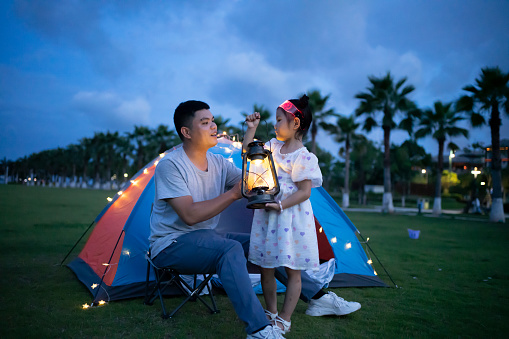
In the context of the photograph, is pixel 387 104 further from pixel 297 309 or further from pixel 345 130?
pixel 297 309

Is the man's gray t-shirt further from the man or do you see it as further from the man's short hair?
the man's short hair

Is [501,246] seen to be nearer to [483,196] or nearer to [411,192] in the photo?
[483,196]

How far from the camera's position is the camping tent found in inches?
155

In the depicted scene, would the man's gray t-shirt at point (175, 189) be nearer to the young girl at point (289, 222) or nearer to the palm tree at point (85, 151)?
the young girl at point (289, 222)

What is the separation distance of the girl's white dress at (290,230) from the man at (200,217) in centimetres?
23

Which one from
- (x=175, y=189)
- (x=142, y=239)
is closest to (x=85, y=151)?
(x=142, y=239)

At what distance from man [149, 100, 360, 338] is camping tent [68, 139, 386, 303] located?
1364 mm

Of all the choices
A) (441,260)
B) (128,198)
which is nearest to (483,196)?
(441,260)

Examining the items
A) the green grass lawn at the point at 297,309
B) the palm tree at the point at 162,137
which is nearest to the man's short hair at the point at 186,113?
the green grass lawn at the point at 297,309

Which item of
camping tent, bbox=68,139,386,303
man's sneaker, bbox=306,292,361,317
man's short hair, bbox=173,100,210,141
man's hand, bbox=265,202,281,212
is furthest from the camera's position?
camping tent, bbox=68,139,386,303

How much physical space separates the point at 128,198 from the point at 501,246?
960 centimetres

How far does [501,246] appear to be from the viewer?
901 cm

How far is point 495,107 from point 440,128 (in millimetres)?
4617

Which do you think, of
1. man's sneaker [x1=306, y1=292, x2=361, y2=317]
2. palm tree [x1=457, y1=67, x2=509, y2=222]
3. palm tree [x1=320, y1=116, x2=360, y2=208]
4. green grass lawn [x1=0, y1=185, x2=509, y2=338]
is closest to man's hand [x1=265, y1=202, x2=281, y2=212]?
green grass lawn [x1=0, y1=185, x2=509, y2=338]
